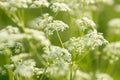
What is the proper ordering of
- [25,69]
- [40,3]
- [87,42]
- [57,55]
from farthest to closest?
1. [40,3]
2. [87,42]
3. [57,55]
4. [25,69]

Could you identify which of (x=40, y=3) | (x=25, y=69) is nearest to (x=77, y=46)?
(x=40, y=3)

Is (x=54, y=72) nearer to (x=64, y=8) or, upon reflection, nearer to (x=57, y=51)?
(x=57, y=51)

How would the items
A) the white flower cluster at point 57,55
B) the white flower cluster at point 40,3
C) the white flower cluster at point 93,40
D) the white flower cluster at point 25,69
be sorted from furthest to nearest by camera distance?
the white flower cluster at point 40,3, the white flower cluster at point 93,40, the white flower cluster at point 57,55, the white flower cluster at point 25,69

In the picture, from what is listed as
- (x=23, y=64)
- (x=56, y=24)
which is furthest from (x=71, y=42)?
(x=23, y=64)

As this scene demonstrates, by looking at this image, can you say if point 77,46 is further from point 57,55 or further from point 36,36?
point 36,36

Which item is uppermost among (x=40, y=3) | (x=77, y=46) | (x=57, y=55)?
(x=40, y=3)

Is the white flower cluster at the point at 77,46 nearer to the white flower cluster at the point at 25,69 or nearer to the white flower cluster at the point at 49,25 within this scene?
the white flower cluster at the point at 49,25

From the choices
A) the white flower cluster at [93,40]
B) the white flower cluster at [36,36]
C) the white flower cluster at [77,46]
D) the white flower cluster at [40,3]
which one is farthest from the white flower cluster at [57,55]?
the white flower cluster at [40,3]

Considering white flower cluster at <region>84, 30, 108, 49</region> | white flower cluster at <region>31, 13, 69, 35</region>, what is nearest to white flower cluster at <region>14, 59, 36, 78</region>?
white flower cluster at <region>31, 13, 69, 35</region>
